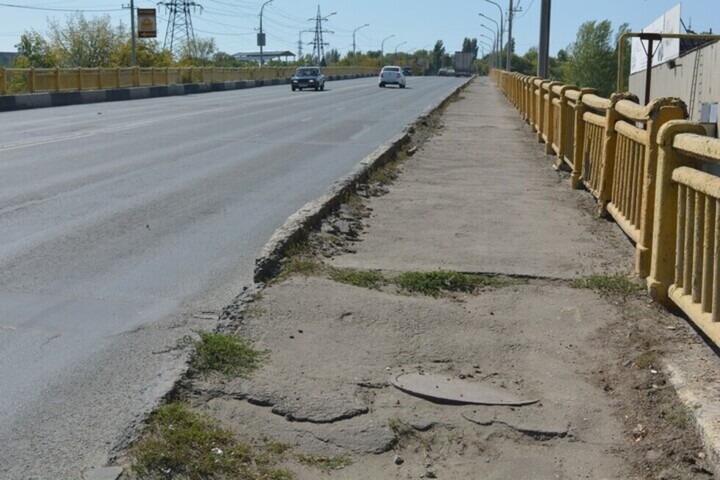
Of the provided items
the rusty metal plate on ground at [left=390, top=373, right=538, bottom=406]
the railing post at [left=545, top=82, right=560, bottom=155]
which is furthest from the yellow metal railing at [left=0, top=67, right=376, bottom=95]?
the rusty metal plate on ground at [left=390, top=373, right=538, bottom=406]

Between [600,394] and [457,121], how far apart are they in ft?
72.0

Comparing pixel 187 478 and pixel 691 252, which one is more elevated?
pixel 691 252

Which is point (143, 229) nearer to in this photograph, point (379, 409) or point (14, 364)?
point (14, 364)

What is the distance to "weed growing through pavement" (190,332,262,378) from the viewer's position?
4.93 metres

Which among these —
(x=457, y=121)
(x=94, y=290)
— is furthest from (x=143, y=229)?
(x=457, y=121)

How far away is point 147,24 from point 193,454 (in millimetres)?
77011

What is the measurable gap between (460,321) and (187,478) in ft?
8.67

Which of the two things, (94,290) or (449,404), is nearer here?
(449,404)

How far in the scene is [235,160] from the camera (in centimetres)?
1552

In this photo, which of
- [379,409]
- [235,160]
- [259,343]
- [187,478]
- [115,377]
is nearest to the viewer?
[187,478]

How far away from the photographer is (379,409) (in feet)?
15.0

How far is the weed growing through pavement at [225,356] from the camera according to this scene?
4.93 metres

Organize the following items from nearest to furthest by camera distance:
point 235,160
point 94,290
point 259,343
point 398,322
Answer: point 259,343 < point 398,322 < point 94,290 < point 235,160

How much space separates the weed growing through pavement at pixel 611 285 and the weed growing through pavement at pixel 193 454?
3.32m
